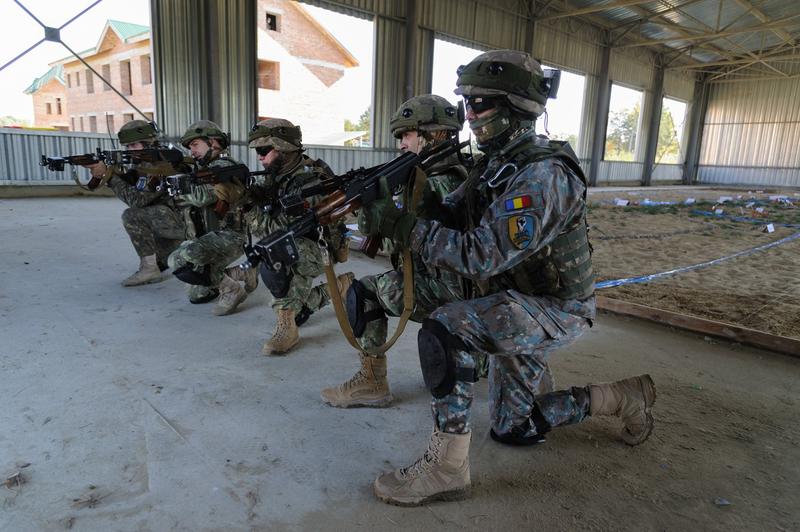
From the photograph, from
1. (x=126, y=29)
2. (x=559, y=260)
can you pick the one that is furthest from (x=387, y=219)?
(x=126, y=29)

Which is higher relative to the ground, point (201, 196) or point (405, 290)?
point (201, 196)

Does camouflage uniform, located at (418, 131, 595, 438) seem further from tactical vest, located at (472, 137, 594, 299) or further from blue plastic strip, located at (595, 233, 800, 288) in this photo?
blue plastic strip, located at (595, 233, 800, 288)

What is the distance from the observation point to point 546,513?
1.75m

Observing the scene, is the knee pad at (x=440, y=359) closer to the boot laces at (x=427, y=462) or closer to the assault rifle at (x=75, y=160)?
the boot laces at (x=427, y=462)

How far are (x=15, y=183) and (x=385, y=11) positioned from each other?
8.53 meters

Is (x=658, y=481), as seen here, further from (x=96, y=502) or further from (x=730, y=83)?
(x=730, y=83)

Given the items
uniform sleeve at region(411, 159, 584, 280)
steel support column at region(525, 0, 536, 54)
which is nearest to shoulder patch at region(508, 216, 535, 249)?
uniform sleeve at region(411, 159, 584, 280)

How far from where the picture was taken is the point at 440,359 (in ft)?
5.76

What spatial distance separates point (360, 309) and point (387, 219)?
2.39ft

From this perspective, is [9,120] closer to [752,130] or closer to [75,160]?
[75,160]

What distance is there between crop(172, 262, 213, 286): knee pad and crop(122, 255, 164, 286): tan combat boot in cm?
74

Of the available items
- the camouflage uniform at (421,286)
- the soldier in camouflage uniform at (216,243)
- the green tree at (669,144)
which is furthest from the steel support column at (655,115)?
the camouflage uniform at (421,286)

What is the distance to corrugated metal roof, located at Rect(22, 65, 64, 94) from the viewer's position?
1060 centimetres

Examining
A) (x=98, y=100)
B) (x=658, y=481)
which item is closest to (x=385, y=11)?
(x=98, y=100)
